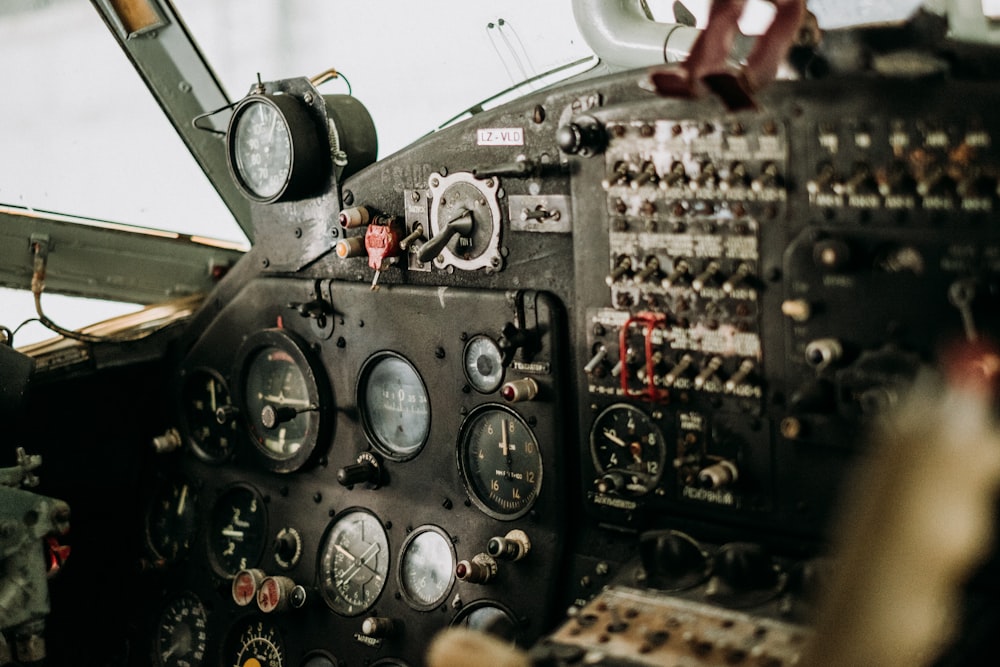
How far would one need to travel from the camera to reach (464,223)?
297 centimetres

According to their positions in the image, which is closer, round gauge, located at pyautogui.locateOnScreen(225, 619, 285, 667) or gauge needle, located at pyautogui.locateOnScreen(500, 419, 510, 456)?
gauge needle, located at pyautogui.locateOnScreen(500, 419, 510, 456)

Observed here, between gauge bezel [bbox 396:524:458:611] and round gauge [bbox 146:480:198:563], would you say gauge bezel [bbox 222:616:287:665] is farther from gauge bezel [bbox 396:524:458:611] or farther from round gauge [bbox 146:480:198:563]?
gauge bezel [bbox 396:524:458:611]

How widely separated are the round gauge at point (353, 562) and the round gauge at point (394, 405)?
0.83 ft

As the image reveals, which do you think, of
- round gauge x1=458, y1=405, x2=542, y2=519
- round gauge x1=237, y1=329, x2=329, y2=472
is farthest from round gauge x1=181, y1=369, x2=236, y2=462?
round gauge x1=458, y1=405, x2=542, y2=519

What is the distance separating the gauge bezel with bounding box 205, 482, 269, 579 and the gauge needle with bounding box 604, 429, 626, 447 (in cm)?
139

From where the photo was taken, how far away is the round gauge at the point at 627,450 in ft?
8.79

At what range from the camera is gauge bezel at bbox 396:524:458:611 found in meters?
3.13

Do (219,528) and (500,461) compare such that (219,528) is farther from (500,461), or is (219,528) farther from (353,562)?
(500,461)

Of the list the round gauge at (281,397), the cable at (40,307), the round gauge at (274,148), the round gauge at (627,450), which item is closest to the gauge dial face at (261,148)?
the round gauge at (274,148)

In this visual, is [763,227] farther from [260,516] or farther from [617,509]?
[260,516]

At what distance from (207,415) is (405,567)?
0.99 metres

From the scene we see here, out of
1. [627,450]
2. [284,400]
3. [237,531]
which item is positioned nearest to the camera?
[627,450]

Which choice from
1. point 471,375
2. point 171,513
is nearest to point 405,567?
point 471,375

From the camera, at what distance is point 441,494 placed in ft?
10.4
